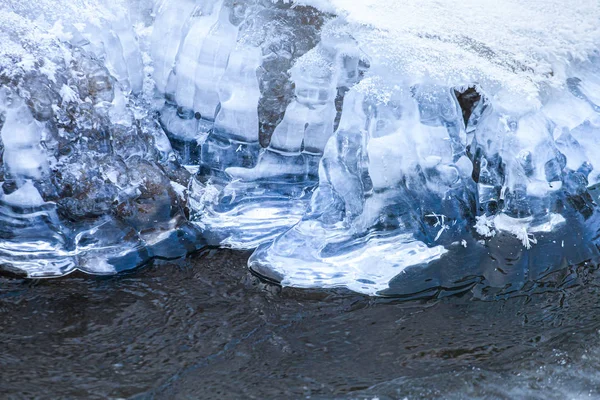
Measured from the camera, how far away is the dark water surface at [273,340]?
1976 millimetres

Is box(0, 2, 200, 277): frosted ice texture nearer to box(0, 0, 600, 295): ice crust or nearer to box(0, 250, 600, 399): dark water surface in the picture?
box(0, 0, 600, 295): ice crust

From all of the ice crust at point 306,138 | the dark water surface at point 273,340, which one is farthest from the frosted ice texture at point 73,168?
the dark water surface at point 273,340

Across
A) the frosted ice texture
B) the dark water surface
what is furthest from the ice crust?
the dark water surface

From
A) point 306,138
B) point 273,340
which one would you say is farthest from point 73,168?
point 273,340

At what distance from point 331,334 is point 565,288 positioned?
2.86 ft

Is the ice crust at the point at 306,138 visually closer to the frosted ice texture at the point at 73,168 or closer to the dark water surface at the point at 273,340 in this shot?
the frosted ice texture at the point at 73,168

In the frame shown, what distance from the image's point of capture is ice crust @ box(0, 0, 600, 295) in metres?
2.64

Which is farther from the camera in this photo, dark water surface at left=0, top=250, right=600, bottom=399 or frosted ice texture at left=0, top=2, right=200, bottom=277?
frosted ice texture at left=0, top=2, right=200, bottom=277

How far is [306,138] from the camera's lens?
9.68 ft

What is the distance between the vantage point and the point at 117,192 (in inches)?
107

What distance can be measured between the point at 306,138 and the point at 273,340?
1027 mm

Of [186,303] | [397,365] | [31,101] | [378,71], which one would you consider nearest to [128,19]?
[31,101]

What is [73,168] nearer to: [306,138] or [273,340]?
[306,138]

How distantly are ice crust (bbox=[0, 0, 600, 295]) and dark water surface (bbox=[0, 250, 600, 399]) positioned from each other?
0.42 ft
